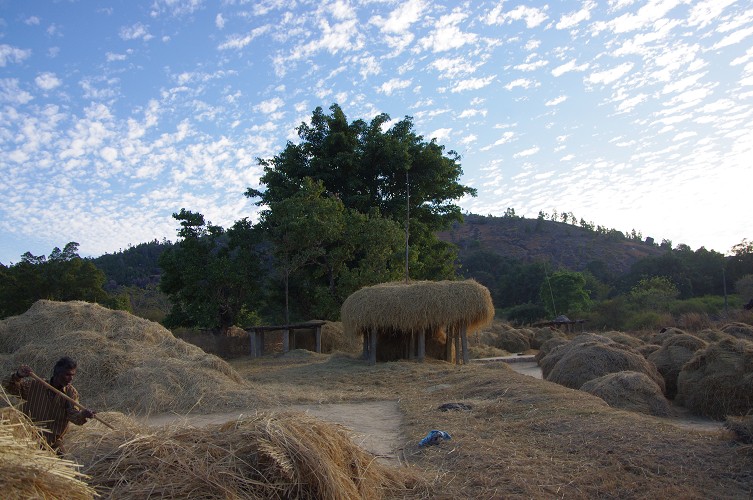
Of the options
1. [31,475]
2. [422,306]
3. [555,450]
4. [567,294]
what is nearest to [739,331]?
[422,306]

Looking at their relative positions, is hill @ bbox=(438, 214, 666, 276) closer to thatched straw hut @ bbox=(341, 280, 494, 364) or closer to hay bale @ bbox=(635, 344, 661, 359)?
thatched straw hut @ bbox=(341, 280, 494, 364)

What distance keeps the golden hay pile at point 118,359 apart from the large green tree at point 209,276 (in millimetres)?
7718

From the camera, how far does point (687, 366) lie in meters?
10.0

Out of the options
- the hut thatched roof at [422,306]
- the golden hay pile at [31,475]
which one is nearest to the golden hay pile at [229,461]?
the golden hay pile at [31,475]

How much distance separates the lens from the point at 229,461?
11.7 feet

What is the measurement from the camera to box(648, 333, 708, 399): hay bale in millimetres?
11172

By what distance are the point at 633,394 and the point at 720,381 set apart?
138 cm

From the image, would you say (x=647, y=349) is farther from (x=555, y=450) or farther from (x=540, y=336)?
(x=540, y=336)

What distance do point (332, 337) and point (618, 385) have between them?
1254 cm

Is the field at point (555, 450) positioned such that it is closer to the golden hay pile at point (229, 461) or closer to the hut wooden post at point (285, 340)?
the golden hay pile at point (229, 461)

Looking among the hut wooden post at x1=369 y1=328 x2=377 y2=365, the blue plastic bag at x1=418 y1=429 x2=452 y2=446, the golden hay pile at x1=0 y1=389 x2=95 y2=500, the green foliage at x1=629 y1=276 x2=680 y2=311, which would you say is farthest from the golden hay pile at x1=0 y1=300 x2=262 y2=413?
the green foliage at x1=629 y1=276 x2=680 y2=311

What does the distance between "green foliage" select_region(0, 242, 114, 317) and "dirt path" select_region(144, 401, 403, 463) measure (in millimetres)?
17758

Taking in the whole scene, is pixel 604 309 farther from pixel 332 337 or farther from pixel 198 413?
pixel 198 413

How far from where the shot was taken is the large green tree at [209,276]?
20094mm
